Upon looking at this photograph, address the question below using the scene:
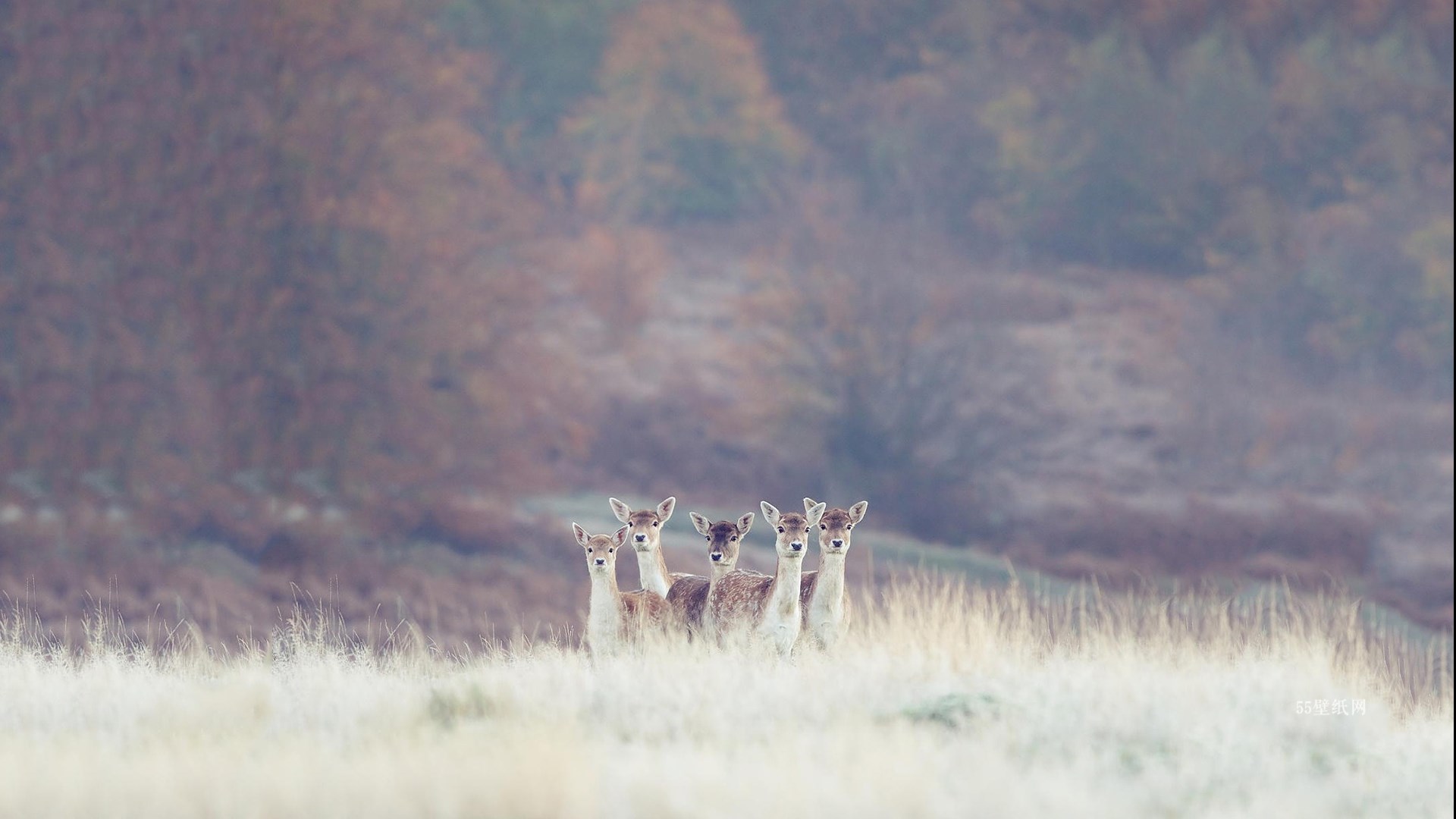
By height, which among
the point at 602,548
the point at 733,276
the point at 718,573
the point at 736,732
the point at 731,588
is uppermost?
the point at 733,276

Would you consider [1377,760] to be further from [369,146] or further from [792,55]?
[792,55]

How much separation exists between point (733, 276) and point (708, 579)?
141ft

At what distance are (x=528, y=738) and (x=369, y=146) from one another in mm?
17677

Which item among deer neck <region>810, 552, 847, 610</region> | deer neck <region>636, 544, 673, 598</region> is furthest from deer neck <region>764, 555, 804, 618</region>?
deer neck <region>636, 544, 673, 598</region>

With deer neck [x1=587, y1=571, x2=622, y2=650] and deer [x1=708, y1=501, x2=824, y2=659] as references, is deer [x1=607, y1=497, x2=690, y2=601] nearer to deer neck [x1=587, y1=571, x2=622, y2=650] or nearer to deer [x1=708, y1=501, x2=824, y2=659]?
deer neck [x1=587, y1=571, x2=622, y2=650]

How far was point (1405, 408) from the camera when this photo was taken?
137ft

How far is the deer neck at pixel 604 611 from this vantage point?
1042cm

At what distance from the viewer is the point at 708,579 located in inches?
437

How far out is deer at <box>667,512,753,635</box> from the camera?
34.0 ft

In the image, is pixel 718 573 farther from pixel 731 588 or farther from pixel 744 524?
pixel 744 524

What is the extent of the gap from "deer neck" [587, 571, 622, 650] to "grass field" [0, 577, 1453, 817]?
0.54 feet

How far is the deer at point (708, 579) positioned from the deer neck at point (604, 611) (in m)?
0.43

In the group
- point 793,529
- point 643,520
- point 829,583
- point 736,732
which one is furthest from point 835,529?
point 736,732

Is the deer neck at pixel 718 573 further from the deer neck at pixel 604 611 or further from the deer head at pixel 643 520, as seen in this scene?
the deer neck at pixel 604 611
